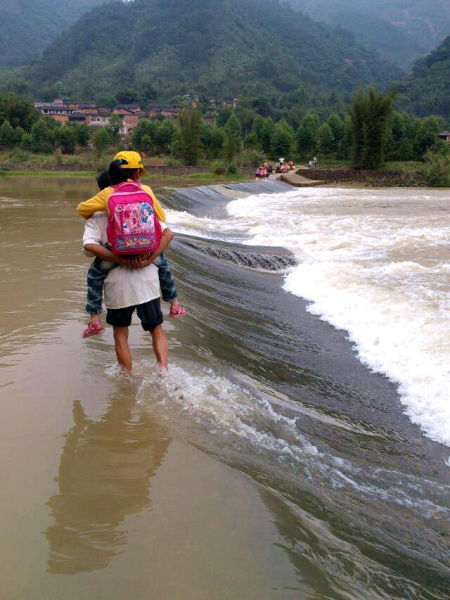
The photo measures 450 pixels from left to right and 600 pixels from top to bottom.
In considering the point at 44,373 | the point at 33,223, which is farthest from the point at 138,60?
the point at 44,373

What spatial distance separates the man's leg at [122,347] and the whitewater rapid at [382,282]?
2.15 meters

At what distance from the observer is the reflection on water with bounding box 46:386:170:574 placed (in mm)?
1974

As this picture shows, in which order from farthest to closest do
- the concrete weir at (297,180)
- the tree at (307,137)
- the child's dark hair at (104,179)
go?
the tree at (307,137)
the concrete weir at (297,180)
the child's dark hair at (104,179)

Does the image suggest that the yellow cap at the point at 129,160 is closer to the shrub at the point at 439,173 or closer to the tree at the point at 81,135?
the shrub at the point at 439,173

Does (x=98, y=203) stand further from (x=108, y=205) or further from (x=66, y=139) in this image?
(x=66, y=139)

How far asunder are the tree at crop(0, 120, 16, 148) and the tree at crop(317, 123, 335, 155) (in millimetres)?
31372

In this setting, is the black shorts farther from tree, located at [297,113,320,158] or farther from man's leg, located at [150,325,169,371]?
tree, located at [297,113,320,158]

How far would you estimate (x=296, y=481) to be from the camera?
2584 millimetres

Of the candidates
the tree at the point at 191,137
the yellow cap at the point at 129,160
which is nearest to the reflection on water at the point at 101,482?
the yellow cap at the point at 129,160

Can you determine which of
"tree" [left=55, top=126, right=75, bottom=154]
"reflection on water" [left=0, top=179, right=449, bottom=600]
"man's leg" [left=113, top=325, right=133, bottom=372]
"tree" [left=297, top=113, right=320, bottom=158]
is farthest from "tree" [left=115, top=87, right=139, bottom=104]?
"man's leg" [left=113, top=325, right=133, bottom=372]

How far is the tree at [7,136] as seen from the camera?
185 ft

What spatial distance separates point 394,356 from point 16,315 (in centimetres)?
347

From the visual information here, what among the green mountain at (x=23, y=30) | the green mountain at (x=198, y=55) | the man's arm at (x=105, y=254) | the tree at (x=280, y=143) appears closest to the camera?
the man's arm at (x=105, y=254)

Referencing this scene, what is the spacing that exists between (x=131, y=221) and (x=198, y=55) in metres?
154
